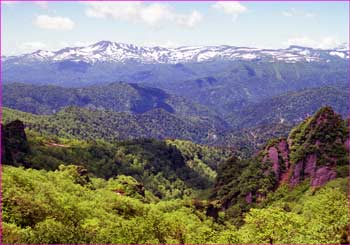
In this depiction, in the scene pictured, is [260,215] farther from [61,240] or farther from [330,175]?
[330,175]

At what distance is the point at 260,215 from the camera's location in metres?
48.1

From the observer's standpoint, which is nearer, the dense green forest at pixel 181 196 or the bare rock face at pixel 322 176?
the dense green forest at pixel 181 196

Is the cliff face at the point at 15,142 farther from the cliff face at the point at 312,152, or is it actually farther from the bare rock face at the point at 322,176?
the bare rock face at the point at 322,176

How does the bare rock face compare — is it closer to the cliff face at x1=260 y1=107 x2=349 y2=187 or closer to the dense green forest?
the cliff face at x1=260 y1=107 x2=349 y2=187

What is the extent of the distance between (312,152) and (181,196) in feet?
226

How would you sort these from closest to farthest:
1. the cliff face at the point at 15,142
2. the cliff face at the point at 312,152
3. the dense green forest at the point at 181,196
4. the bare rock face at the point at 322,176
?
the dense green forest at the point at 181,196, the bare rock face at the point at 322,176, the cliff face at the point at 312,152, the cliff face at the point at 15,142

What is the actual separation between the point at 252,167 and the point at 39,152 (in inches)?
2556

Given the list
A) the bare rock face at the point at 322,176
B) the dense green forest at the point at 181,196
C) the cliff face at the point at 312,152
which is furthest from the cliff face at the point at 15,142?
the bare rock face at the point at 322,176

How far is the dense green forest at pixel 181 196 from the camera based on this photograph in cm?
4503

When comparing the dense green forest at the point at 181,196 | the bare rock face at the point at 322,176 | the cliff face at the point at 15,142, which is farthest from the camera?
the cliff face at the point at 15,142

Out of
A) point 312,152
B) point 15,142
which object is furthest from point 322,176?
point 15,142

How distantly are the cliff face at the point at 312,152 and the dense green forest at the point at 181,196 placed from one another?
23cm

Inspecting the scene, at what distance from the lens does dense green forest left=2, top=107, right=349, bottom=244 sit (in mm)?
45031

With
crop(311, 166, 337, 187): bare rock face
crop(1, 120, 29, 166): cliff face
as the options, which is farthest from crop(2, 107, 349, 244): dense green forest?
crop(1, 120, 29, 166): cliff face
